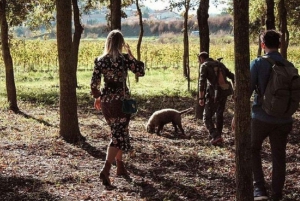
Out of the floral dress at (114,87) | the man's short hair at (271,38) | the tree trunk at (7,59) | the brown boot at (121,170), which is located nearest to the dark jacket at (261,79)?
the man's short hair at (271,38)

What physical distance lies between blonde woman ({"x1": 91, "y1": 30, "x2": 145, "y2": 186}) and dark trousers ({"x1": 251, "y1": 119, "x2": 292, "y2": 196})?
6.43 ft

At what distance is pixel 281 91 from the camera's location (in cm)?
550

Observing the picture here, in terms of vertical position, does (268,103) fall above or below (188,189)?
above

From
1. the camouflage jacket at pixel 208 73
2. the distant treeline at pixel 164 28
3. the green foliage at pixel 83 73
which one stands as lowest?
the green foliage at pixel 83 73

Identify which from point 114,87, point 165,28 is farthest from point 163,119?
point 165,28

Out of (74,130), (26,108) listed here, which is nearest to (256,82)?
(74,130)

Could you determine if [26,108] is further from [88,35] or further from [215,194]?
[88,35]

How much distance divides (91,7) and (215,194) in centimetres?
2124

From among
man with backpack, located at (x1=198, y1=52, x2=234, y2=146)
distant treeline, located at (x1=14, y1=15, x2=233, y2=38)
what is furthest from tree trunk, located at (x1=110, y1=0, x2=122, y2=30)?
distant treeline, located at (x1=14, y1=15, x2=233, y2=38)

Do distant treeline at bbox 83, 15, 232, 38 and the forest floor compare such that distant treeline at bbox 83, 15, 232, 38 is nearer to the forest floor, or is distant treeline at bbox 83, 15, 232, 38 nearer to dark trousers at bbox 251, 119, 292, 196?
the forest floor

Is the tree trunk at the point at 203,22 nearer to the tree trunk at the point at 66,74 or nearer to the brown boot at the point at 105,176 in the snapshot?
the tree trunk at the point at 66,74

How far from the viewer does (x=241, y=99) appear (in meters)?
4.68

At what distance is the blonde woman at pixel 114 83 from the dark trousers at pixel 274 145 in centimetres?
196

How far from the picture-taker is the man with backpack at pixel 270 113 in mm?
5574
